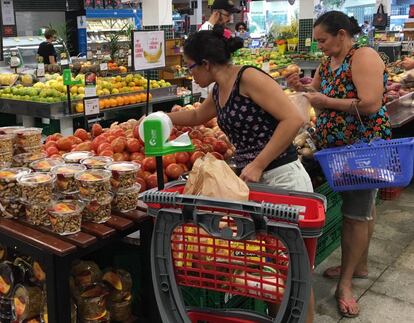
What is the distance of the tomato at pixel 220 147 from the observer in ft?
9.65

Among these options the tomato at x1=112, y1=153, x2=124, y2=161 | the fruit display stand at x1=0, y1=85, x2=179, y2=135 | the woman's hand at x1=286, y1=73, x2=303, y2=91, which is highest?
the woman's hand at x1=286, y1=73, x2=303, y2=91

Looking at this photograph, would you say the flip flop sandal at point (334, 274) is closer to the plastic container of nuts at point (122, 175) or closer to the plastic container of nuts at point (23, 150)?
the plastic container of nuts at point (122, 175)

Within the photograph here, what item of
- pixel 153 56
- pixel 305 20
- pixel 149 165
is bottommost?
pixel 149 165

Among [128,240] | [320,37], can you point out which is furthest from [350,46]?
[128,240]

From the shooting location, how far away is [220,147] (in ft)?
9.66

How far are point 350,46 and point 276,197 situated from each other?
1.38 m

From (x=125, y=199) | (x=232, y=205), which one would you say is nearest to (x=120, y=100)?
(x=125, y=199)

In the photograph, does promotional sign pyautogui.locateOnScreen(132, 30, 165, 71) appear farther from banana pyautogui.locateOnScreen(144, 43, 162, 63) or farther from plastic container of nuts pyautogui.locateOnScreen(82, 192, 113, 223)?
plastic container of nuts pyautogui.locateOnScreen(82, 192, 113, 223)

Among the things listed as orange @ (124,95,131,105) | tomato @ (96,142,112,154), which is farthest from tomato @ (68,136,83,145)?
orange @ (124,95,131,105)

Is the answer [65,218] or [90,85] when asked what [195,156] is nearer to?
[65,218]

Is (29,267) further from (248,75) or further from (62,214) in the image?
(248,75)

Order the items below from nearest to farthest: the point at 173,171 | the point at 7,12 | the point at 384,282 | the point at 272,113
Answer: the point at 272,113, the point at 173,171, the point at 384,282, the point at 7,12

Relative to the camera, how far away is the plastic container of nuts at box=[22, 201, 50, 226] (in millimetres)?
1919

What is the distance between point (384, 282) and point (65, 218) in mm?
2423
